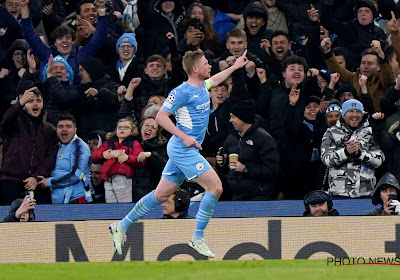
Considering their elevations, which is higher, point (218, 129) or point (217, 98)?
point (217, 98)

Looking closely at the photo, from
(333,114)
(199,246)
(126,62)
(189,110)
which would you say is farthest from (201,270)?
(126,62)

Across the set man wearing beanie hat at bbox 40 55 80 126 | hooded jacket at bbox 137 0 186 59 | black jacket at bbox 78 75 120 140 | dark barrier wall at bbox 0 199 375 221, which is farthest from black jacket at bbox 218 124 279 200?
hooded jacket at bbox 137 0 186 59

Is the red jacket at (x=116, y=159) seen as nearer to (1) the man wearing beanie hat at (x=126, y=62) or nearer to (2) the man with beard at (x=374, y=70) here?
(1) the man wearing beanie hat at (x=126, y=62)

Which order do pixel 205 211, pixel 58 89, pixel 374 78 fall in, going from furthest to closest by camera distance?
pixel 374 78
pixel 58 89
pixel 205 211

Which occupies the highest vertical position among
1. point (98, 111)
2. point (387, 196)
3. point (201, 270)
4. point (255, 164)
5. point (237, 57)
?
point (237, 57)

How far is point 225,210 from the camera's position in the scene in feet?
49.6

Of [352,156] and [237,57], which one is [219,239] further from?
[237,57]

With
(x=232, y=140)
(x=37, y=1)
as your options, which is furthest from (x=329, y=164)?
(x=37, y=1)

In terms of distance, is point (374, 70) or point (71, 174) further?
point (374, 70)

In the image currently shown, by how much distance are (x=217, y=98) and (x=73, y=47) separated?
125 inches

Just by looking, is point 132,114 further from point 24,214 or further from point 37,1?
point 37,1

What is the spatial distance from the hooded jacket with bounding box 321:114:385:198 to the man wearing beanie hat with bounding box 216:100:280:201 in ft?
2.75

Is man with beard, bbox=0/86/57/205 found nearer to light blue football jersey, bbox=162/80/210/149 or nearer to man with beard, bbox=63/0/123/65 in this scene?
Result: man with beard, bbox=63/0/123/65

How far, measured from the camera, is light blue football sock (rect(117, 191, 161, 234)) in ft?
41.0
